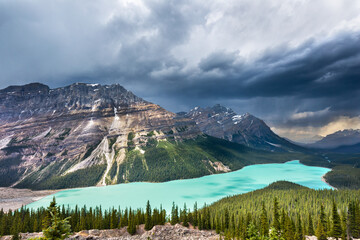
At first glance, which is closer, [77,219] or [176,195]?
[77,219]

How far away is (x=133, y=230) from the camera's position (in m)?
84.8

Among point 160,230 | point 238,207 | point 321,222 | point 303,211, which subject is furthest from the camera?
point 238,207

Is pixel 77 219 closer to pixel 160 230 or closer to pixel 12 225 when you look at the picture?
pixel 12 225

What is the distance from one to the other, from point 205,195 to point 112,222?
114469 millimetres

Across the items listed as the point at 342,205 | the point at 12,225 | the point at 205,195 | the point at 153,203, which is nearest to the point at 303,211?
the point at 342,205

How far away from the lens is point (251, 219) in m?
98.6

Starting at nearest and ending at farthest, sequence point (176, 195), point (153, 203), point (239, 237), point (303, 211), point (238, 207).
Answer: point (239, 237) → point (303, 211) → point (238, 207) → point (153, 203) → point (176, 195)

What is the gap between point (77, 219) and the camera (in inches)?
4205

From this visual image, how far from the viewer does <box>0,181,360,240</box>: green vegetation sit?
3169 inches

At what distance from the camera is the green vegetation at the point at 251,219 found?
8050 cm

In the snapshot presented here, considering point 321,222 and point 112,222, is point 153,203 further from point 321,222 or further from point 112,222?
point 321,222

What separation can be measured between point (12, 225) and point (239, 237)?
104 meters

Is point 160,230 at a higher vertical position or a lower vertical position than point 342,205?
higher

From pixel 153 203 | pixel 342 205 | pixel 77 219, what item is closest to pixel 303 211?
pixel 342 205
